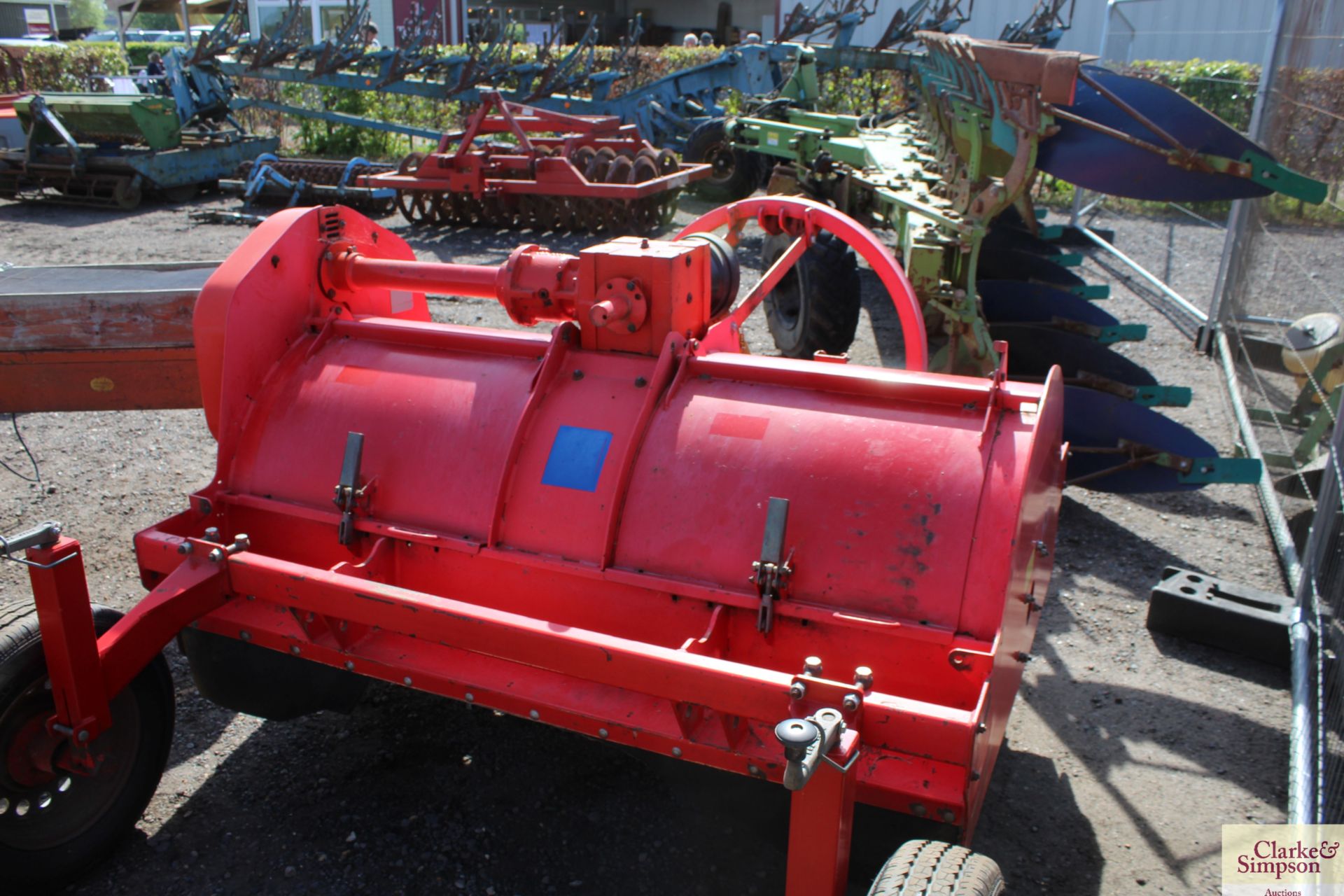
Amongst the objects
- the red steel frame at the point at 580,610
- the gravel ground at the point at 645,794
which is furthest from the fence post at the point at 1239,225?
the red steel frame at the point at 580,610

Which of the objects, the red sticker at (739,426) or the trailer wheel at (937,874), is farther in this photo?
the red sticker at (739,426)

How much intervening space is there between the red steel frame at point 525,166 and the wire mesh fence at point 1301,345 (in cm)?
514

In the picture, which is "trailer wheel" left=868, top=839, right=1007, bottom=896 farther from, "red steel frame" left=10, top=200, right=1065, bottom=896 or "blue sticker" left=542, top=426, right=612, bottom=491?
"blue sticker" left=542, top=426, right=612, bottom=491

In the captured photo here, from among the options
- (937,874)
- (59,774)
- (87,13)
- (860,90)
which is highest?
(87,13)

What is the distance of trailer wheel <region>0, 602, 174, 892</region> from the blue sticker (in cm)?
119

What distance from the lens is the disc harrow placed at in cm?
1035

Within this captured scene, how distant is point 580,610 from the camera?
2705 millimetres

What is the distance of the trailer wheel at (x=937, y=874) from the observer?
6.06 ft

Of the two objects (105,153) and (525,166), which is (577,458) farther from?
(105,153)

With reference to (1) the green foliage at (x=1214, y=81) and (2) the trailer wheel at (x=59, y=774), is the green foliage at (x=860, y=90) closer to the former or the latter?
(1) the green foliage at (x=1214, y=81)

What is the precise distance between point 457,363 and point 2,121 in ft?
45.6

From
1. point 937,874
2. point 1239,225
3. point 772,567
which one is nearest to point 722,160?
point 1239,225

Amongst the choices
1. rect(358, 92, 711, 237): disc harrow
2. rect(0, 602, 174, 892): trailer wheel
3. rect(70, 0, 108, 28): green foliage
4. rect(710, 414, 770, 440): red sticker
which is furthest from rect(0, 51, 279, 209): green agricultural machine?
rect(70, 0, 108, 28): green foliage

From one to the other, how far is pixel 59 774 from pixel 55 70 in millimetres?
21799
